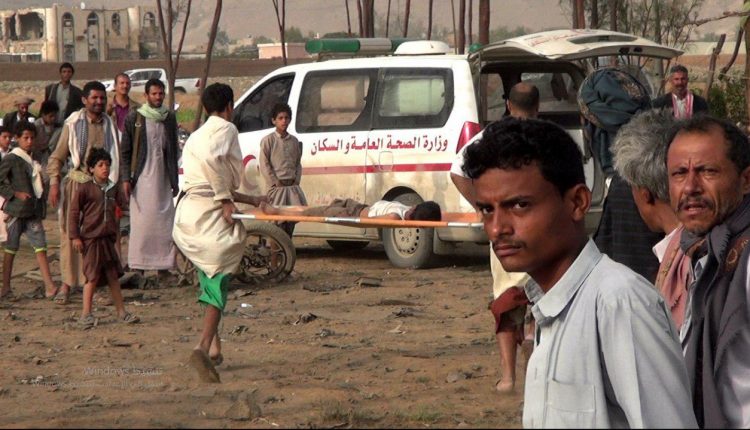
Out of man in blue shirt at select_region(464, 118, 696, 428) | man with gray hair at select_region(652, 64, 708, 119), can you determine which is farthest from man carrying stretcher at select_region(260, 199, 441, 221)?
man in blue shirt at select_region(464, 118, 696, 428)

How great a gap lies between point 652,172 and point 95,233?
6182 mm

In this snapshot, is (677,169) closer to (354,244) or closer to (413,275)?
(413,275)

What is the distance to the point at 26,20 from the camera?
113750mm

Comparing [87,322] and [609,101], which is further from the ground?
→ [609,101]

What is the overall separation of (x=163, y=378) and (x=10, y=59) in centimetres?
8716

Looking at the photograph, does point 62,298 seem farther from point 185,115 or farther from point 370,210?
point 185,115

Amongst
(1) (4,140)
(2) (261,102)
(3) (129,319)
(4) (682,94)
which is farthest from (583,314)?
(4) (682,94)

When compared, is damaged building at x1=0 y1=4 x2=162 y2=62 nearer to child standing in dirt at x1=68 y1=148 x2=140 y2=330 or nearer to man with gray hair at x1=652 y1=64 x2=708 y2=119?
man with gray hair at x1=652 y1=64 x2=708 y2=119

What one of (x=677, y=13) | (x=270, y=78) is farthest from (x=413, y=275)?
(x=677, y=13)

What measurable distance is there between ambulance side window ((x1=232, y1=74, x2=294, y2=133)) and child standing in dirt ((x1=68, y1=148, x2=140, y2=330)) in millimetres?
3240

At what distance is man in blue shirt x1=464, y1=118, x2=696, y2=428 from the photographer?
2.49 metres

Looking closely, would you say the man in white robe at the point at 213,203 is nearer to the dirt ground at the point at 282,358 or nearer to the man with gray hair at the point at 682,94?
the dirt ground at the point at 282,358

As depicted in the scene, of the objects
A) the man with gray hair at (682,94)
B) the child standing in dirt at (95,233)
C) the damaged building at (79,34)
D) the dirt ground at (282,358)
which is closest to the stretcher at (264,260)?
the dirt ground at (282,358)

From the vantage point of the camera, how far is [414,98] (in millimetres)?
12398
